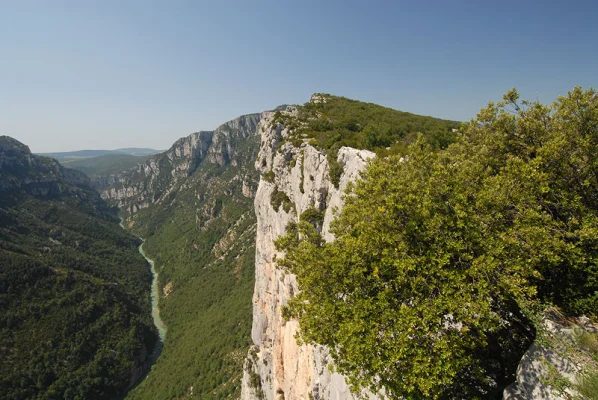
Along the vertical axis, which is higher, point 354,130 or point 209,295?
point 354,130

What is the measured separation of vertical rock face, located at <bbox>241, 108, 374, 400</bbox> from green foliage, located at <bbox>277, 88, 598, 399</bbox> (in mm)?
3439

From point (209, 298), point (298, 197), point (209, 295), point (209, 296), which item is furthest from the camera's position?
point (209, 295)

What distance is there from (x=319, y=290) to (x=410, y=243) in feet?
13.6

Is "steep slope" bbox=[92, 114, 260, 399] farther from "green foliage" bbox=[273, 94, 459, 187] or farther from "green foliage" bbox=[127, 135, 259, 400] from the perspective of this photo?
"green foliage" bbox=[273, 94, 459, 187]

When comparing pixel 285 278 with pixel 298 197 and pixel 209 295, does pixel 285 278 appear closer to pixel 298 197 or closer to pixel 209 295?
pixel 298 197

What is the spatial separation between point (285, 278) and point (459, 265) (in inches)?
869

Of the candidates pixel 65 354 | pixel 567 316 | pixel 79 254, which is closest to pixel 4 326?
pixel 65 354

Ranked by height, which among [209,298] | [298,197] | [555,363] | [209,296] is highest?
[298,197]

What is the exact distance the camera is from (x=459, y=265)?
10172 millimetres

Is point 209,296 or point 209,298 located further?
point 209,296

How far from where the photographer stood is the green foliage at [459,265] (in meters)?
8.89

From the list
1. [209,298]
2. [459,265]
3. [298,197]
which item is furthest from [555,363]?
[209,298]

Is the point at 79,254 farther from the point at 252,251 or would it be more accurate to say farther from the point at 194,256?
the point at 252,251

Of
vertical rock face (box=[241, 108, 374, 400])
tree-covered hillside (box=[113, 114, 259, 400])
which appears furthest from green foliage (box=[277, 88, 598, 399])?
tree-covered hillside (box=[113, 114, 259, 400])
